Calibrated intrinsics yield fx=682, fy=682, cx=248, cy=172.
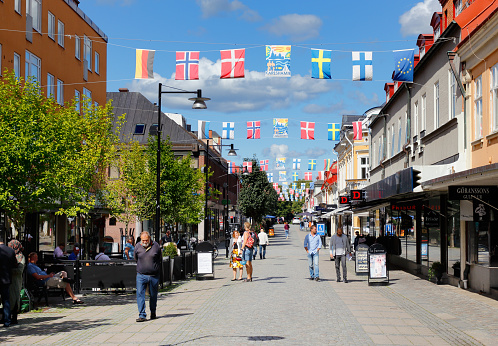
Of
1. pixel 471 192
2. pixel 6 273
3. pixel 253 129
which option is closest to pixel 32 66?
pixel 253 129

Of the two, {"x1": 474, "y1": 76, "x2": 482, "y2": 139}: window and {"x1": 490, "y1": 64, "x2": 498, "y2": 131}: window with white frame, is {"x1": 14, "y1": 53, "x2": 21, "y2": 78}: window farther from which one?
{"x1": 490, "y1": 64, "x2": 498, "y2": 131}: window with white frame

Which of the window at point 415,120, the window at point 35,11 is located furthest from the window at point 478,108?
the window at point 35,11

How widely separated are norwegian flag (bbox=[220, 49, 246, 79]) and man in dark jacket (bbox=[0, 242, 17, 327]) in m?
9.19

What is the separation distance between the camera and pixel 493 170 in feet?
41.9

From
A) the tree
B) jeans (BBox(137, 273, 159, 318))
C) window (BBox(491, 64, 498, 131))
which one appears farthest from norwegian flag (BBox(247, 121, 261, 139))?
the tree

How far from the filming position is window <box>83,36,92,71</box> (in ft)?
114

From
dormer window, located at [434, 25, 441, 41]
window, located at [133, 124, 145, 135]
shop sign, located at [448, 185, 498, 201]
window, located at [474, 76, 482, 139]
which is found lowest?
shop sign, located at [448, 185, 498, 201]

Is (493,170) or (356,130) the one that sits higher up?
(356,130)

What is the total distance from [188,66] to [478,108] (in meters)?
8.25

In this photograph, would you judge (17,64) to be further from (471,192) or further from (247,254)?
(471,192)

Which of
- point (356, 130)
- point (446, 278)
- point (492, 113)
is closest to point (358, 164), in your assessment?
point (356, 130)

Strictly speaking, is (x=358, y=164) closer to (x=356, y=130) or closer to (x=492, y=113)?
(x=356, y=130)

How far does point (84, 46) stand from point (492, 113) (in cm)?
2332

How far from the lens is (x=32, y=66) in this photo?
27.3 m
